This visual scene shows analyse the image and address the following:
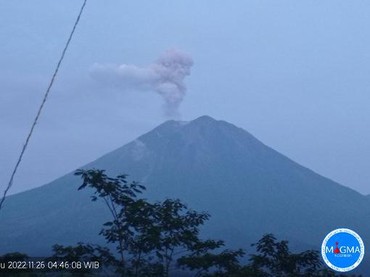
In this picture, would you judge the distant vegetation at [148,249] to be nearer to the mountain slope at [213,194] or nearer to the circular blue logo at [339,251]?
the circular blue logo at [339,251]

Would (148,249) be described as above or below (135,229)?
below

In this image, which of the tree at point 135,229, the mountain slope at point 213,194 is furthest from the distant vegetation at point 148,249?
the mountain slope at point 213,194

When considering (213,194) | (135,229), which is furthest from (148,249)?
(213,194)

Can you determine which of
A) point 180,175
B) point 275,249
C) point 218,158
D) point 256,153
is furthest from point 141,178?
point 275,249

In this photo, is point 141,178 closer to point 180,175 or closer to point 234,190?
point 180,175

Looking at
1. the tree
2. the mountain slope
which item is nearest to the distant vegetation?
the tree

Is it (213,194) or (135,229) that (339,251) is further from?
(213,194)
